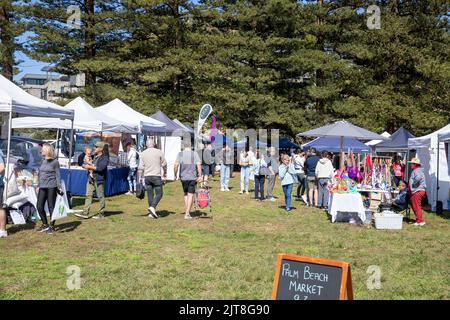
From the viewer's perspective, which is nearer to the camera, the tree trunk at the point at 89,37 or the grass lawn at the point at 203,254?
the grass lawn at the point at 203,254

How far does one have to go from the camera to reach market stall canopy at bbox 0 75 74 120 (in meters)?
9.78

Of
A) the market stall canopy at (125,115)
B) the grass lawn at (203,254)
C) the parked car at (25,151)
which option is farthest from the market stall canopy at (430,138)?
the parked car at (25,151)

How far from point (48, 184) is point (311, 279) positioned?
608 centimetres

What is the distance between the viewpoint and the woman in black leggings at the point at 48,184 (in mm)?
9039

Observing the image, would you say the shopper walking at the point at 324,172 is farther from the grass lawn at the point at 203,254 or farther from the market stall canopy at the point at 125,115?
the market stall canopy at the point at 125,115

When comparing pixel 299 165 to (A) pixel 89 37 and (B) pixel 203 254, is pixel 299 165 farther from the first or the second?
(A) pixel 89 37

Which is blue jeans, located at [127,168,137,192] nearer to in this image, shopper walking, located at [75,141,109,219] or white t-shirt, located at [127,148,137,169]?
white t-shirt, located at [127,148,137,169]

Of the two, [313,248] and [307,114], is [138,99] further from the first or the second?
[313,248]

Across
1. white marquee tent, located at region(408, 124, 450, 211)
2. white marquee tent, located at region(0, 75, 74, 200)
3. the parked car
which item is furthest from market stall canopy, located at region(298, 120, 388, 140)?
the parked car

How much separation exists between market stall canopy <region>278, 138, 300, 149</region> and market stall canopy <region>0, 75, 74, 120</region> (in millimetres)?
22366

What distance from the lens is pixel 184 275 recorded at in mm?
6590

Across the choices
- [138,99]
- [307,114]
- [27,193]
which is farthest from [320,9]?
[27,193]

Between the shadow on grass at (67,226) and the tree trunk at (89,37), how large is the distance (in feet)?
74.0

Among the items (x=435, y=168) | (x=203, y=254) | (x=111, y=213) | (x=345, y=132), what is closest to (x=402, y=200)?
(x=345, y=132)
